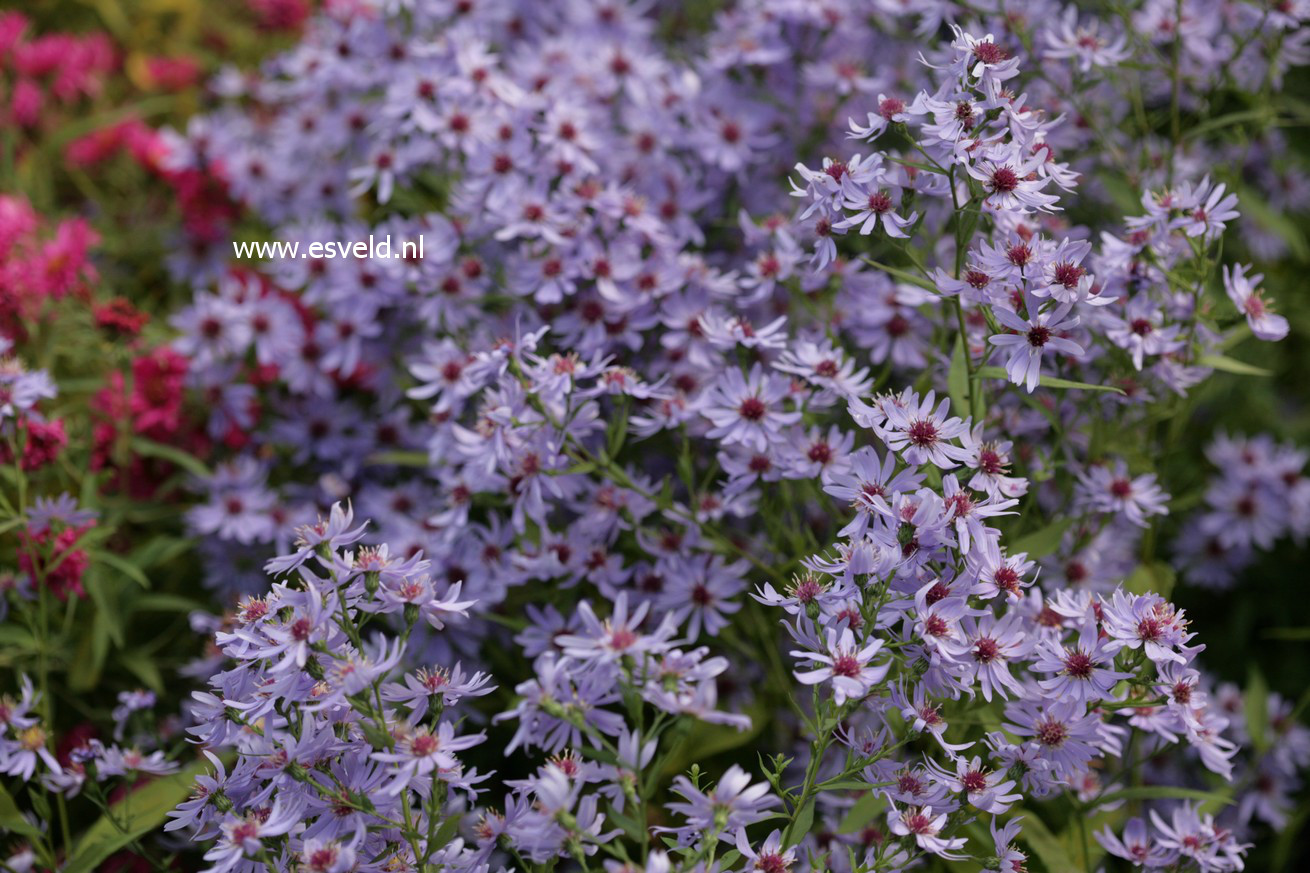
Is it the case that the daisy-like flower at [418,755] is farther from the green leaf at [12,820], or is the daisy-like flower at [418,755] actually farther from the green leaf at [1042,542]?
the green leaf at [1042,542]

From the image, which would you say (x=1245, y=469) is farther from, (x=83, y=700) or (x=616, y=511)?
(x=83, y=700)

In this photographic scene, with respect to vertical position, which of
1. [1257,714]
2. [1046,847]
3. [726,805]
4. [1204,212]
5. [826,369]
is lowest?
[1257,714]

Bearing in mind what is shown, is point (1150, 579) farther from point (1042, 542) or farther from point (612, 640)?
point (612, 640)

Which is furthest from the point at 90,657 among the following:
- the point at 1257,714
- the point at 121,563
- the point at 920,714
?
the point at 1257,714

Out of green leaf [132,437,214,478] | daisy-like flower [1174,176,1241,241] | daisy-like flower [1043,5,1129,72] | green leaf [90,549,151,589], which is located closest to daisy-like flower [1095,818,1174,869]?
daisy-like flower [1174,176,1241,241]

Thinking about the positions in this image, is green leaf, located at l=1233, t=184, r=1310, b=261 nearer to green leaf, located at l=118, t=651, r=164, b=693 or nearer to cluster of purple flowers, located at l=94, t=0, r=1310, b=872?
cluster of purple flowers, located at l=94, t=0, r=1310, b=872

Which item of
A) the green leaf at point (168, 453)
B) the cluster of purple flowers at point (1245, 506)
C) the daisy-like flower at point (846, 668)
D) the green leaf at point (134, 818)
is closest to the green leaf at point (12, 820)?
the green leaf at point (134, 818)

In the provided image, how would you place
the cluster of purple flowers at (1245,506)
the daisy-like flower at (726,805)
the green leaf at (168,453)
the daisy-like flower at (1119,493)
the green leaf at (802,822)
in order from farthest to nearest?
1. the cluster of purple flowers at (1245,506)
2. the green leaf at (168,453)
3. the daisy-like flower at (1119,493)
4. the green leaf at (802,822)
5. the daisy-like flower at (726,805)
